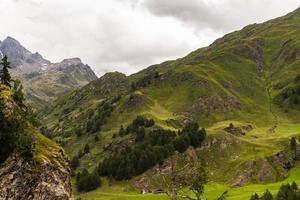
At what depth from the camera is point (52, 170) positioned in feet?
204

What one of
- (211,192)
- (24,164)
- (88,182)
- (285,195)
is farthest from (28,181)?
(88,182)

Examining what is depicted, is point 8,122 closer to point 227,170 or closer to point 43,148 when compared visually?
point 43,148

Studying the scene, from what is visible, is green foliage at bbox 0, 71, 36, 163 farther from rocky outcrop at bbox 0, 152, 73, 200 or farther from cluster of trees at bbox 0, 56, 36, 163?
rocky outcrop at bbox 0, 152, 73, 200

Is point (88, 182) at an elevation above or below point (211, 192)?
above

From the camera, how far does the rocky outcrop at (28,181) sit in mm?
57531

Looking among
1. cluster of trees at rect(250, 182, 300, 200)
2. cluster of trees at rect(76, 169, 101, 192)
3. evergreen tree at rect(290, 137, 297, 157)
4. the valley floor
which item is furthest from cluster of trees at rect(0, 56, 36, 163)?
evergreen tree at rect(290, 137, 297, 157)

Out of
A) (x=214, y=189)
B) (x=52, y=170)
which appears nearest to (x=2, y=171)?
(x=52, y=170)

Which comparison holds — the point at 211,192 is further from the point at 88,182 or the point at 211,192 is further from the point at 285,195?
the point at 88,182

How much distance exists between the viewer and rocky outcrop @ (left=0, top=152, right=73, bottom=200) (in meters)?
57.5

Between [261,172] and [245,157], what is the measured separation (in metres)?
13.8

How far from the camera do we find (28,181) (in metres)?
58.6

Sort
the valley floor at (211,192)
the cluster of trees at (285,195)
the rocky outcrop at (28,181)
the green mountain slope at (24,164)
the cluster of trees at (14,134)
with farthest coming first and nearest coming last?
the valley floor at (211,192), the cluster of trees at (285,195), the cluster of trees at (14,134), the green mountain slope at (24,164), the rocky outcrop at (28,181)

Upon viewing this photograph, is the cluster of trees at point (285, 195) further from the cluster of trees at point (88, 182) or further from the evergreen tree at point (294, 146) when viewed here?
the cluster of trees at point (88, 182)

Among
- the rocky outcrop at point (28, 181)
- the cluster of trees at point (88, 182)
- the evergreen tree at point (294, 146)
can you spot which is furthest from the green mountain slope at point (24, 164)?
the evergreen tree at point (294, 146)
